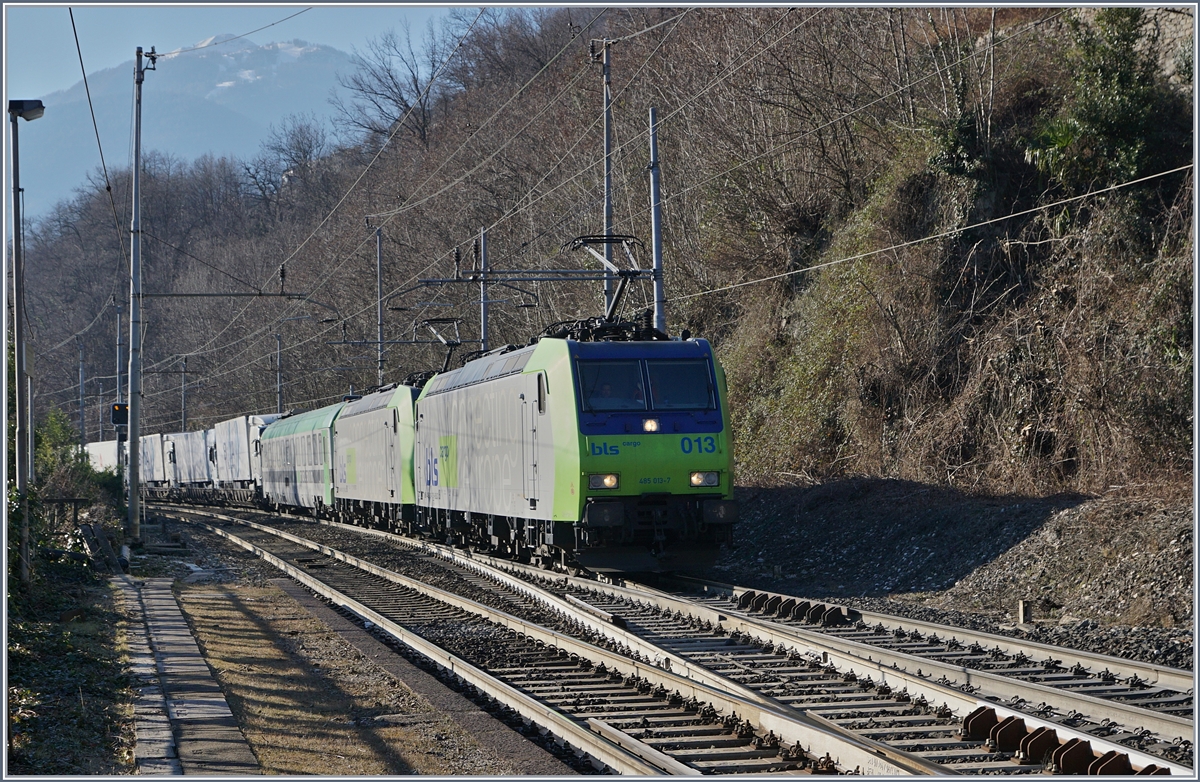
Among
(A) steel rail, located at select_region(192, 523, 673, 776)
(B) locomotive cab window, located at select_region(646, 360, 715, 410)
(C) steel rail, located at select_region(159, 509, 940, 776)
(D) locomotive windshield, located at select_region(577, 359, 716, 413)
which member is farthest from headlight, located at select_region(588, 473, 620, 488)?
(A) steel rail, located at select_region(192, 523, 673, 776)

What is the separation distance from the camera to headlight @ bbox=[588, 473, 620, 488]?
1480 centimetres

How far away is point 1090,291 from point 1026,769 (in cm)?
1362

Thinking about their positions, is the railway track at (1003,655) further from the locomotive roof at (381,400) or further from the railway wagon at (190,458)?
the railway wagon at (190,458)

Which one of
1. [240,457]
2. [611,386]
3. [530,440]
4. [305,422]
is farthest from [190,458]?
[611,386]

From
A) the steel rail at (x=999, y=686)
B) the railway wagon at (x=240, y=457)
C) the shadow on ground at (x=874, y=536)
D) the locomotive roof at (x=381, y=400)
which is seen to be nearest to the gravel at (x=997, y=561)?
the shadow on ground at (x=874, y=536)

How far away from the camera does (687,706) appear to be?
27.1 feet

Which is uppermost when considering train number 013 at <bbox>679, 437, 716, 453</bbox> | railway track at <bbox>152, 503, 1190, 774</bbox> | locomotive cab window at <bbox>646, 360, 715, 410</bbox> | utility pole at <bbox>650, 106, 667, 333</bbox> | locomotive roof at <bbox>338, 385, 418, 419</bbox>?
utility pole at <bbox>650, 106, 667, 333</bbox>

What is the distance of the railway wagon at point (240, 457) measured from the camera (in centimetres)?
4853

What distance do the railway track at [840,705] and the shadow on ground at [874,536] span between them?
362 centimetres

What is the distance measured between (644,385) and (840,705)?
7737mm

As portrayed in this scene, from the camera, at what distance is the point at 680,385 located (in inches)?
611

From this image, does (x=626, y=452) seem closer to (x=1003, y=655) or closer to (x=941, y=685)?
(x=1003, y=655)

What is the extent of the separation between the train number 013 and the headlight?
3.20ft

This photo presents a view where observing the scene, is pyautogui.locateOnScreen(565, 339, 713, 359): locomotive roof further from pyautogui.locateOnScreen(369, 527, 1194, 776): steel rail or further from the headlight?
pyautogui.locateOnScreen(369, 527, 1194, 776): steel rail
